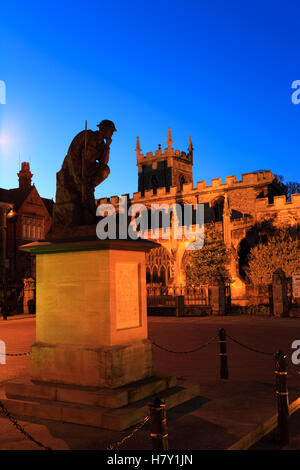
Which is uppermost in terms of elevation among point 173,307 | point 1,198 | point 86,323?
point 1,198

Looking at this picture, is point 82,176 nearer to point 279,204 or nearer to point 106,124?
point 106,124

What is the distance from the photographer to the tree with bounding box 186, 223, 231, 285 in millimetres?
30672

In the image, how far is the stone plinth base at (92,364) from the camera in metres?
5.73

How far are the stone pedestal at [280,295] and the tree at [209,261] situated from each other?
743cm

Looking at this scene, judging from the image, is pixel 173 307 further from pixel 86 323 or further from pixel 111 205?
pixel 111 205

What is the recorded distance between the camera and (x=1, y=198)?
35781mm

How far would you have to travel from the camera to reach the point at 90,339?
597cm

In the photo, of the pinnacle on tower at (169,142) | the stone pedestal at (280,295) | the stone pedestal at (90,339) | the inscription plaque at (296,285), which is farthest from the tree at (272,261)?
the pinnacle on tower at (169,142)

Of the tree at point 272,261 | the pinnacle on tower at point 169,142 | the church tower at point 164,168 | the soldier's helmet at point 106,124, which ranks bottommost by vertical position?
the tree at point 272,261

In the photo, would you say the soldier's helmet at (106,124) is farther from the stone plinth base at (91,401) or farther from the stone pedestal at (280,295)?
the stone pedestal at (280,295)

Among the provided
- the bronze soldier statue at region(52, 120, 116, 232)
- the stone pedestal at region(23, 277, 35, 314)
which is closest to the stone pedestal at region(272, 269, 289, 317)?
the stone pedestal at region(23, 277, 35, 314)

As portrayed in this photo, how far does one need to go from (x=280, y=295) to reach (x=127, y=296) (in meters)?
18.1

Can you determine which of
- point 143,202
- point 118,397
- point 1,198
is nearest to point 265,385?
point 118,397
